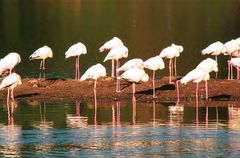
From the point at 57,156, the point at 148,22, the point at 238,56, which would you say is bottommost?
the point at 57,156

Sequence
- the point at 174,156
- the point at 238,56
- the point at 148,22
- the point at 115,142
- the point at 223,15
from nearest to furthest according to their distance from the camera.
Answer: the point at 174,156, the point at 115,142, the point at 238,56, the point at 148,22, the point at 223,15

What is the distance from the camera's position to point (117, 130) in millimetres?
25125

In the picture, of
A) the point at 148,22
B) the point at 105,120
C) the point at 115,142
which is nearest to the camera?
the point at 115,142

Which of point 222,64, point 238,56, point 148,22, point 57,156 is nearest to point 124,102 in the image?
point 238,56

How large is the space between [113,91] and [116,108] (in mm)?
3101

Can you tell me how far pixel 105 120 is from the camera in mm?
27328

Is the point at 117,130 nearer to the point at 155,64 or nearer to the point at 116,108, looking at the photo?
the point at 116,108

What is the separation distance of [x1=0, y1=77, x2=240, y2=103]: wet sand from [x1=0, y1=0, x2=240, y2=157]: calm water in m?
1.09

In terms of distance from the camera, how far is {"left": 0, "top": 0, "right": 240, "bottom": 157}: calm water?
22469 mm

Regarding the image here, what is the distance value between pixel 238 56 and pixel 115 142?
1453 centimetres

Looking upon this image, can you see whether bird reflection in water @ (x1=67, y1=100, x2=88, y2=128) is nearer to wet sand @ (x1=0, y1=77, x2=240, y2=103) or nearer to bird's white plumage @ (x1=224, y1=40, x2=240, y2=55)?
wet sand @ (x1=0, y1=77, x2=240, y2=103)

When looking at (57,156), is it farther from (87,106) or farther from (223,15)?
(223,15)

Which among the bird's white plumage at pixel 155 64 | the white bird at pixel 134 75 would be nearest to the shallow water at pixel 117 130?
the white bird at pixel 134 75

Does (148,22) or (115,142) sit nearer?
(115,142)
